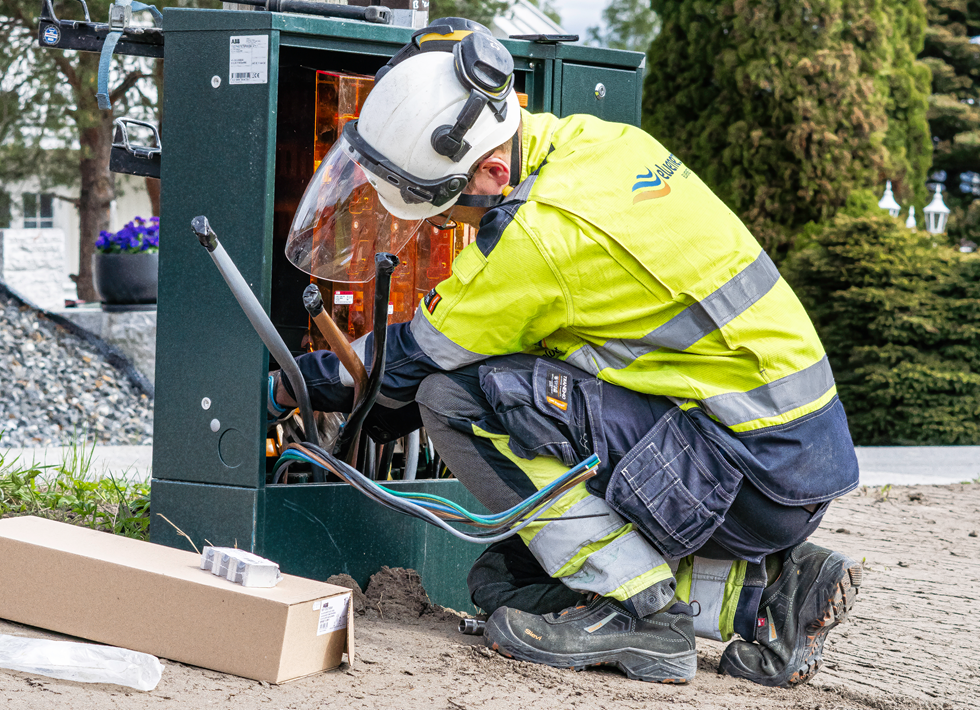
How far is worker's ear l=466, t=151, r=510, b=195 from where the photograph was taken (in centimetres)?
234

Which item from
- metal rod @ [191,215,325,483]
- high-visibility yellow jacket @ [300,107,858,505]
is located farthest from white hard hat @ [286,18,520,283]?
metal rod @ [191,215,325,483]

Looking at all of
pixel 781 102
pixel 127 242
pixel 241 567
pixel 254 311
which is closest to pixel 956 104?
pixel 781 102

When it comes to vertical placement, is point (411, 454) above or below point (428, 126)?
below

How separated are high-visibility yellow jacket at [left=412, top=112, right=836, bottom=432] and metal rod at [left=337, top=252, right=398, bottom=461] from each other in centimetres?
10

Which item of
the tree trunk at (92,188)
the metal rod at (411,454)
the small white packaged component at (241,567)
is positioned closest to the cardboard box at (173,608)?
the small white packaged component at (241,567)

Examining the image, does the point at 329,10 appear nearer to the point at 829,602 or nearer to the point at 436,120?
the point at 436,120

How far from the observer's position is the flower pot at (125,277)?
8.07m

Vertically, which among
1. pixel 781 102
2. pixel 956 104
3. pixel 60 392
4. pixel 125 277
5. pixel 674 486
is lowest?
pixel 60 392

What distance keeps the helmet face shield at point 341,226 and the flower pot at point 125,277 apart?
19.4 ft

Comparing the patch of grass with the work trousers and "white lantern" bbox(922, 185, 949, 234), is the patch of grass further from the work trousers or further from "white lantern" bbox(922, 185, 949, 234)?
"white lantern" bbox(922, 185, 949, 234)

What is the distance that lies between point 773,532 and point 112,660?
4.62 ft

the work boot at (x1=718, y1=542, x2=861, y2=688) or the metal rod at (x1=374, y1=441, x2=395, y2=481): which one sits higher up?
the metal rod at (x1=374, y1=441, x2=395, y2=481)

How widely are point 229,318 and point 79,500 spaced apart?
4.21ft

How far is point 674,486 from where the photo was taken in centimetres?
223
